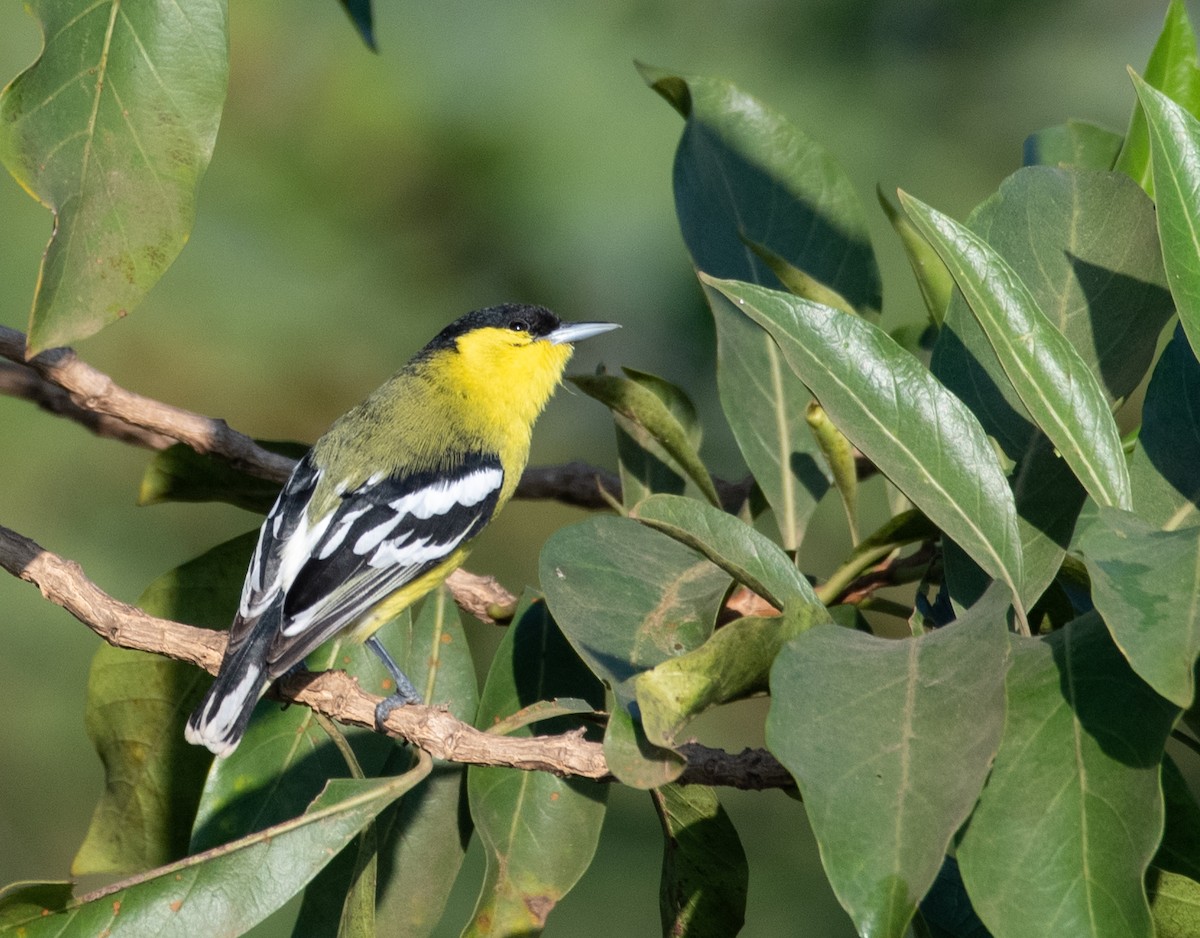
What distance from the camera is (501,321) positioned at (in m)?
3.29

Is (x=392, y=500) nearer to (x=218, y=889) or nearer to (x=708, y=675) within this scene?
(x=218, y=889)

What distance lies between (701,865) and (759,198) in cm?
120

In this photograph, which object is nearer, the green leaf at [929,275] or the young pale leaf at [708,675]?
the young pale leaf at [708,675]

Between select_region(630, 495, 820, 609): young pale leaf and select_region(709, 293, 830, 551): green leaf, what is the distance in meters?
0.71

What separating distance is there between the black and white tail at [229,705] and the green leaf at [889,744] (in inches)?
43.0

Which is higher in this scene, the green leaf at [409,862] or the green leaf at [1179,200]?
the green leaf at [1179,200]

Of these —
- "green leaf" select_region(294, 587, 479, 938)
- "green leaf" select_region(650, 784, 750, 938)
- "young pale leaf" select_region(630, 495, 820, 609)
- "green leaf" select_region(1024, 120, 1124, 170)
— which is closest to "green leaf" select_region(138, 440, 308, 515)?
"green leaf" select_region(294, 587, 479, 938)

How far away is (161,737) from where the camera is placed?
2297 millimetres

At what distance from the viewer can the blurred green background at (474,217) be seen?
321 centimetres

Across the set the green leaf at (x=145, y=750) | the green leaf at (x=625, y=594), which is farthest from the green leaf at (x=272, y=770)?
the green leaf at (x=625, y=594)

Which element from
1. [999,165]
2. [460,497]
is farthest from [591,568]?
[999,165]

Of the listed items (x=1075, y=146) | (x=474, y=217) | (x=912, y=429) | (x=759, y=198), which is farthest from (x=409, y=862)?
(x=474, y=217)

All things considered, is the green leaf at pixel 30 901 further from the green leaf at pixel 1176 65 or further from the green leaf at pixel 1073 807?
the green leaf at pixel 1176 65

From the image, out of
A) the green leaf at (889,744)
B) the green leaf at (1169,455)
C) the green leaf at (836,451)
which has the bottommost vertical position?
the green leaf at (836,451)
